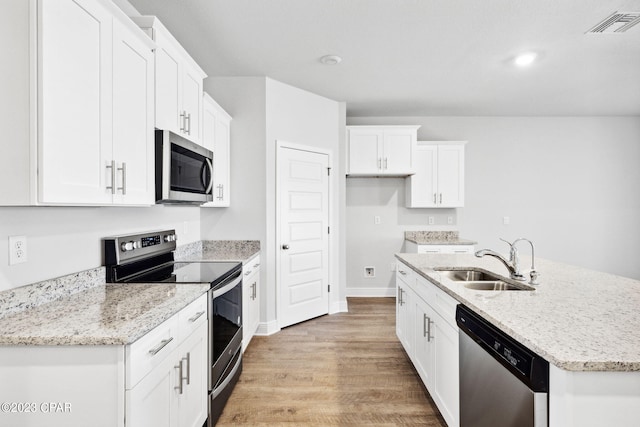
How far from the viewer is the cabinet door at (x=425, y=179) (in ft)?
15.5

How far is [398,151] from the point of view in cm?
457

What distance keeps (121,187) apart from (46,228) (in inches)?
15.5

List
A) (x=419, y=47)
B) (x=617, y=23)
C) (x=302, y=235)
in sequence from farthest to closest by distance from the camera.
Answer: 1. (x=302, y=235)
2. (x=419, y=47)
3. (x=617, y=23)

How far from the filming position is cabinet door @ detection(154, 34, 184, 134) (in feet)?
6.23

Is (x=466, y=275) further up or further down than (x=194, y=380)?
further up

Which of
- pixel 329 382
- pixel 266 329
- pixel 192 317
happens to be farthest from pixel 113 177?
pixel 266 329

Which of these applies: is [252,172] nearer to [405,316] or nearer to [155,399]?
[405,316]

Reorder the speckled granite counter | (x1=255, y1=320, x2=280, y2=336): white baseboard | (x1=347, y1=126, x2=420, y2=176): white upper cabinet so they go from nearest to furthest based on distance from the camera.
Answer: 1. the speckled granite counter
2. (x1=255, y1=320, x2=280, y2=336): white baseboard
3. (x1=347, y1=126, x2=420, y2=176): white upper cabinet

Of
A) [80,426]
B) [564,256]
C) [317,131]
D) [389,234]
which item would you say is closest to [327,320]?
[389,234]

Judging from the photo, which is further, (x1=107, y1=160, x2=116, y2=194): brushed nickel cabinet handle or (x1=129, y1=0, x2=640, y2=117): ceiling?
(x1=129, y1=0, x2=640, y2=117): ceiling

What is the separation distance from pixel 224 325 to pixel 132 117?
4.24 feet

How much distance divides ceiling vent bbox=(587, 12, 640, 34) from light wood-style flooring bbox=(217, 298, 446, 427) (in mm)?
2959

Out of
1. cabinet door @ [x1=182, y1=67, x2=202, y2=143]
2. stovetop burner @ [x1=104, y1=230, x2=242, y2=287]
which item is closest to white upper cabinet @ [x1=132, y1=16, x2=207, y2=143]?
cabinet door @ [x1=182, y1=67, x2=202, y2=143]

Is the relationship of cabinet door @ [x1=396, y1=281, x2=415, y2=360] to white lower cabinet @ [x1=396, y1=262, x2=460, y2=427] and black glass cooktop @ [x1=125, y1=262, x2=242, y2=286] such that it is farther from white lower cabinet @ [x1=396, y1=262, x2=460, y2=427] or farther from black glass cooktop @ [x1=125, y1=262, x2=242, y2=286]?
black glass cooktop @ [x1=125, y1=262, x2=242, y2=286]
